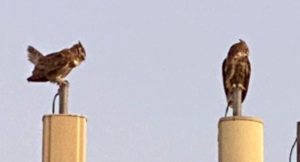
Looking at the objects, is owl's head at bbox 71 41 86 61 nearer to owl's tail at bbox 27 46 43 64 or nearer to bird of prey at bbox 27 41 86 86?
bird of prey at bbox 27 41 86 86

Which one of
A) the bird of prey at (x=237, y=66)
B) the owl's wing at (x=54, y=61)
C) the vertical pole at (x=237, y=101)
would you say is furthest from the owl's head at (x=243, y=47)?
the owl's wing at (x=54, y=61)

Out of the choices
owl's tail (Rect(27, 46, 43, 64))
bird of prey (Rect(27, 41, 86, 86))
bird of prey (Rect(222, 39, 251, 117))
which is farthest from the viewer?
bird of prey (Rect(222, 39, 251, 117))

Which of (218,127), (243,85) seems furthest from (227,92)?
(218,127)

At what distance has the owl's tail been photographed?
48.4 feet

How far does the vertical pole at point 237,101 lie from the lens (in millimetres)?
13828

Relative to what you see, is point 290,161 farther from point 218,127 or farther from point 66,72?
point 66,72

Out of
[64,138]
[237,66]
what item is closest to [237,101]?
[237,66]

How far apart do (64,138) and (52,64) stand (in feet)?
7.09

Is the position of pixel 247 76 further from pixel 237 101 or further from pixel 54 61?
pixel 54 61

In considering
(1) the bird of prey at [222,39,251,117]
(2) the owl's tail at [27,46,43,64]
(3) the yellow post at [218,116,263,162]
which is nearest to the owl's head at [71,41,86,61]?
(2) the owl's tail at [27,46,43,64]

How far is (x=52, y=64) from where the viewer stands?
48.3ft

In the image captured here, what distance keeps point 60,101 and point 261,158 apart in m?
2.82

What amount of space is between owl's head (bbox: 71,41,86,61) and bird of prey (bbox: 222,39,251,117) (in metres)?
2.31

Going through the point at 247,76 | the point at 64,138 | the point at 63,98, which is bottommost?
the point at 64,138
